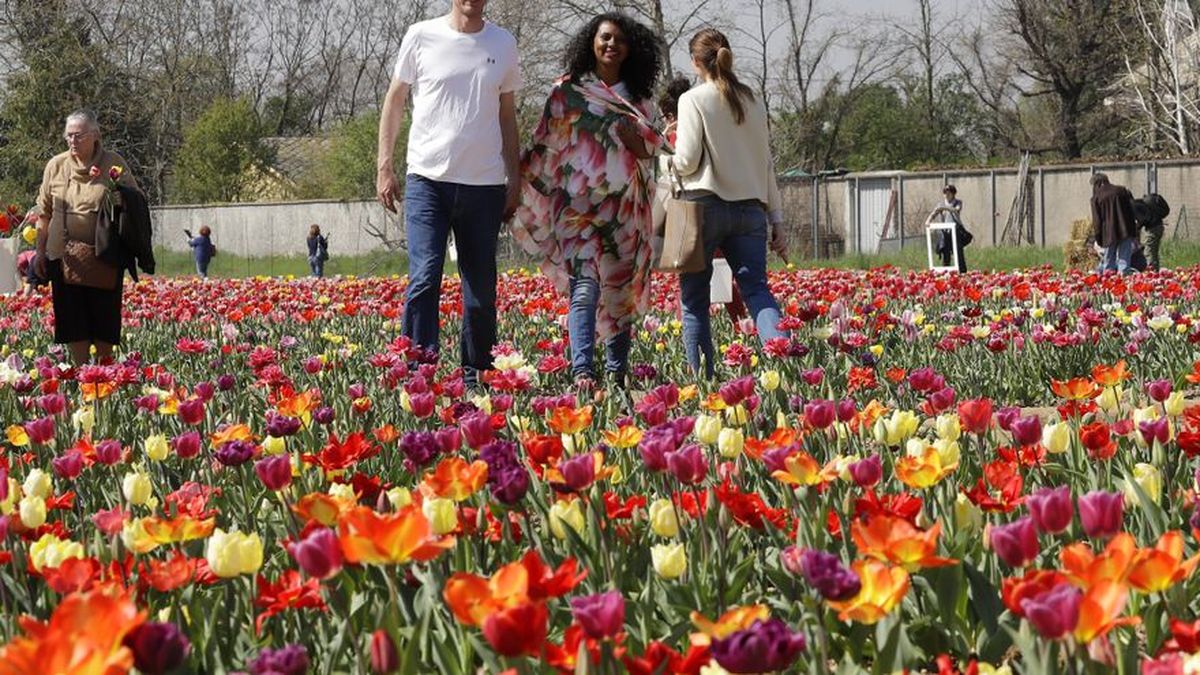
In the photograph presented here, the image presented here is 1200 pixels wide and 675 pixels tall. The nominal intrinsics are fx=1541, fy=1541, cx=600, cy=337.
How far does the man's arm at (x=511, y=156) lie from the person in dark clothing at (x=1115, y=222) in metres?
10.9

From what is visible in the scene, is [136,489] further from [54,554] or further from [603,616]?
[603,616]

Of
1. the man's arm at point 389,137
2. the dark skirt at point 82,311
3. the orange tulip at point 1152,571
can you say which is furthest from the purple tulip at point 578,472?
the dark skirt at point 82,311

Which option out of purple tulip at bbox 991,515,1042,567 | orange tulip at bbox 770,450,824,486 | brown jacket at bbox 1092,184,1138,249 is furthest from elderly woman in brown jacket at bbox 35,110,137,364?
brown jacket at bbox 1092,184,1138,249

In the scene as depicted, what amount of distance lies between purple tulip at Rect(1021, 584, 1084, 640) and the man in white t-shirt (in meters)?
4.52

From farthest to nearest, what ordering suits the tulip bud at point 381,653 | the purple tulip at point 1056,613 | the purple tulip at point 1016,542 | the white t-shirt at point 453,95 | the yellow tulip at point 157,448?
1. the white t-shirt at point 453,95
2. the yellow tulip at point 157,448
3. the purple tulip at point 1016,542
4. the tulip bud at point 381,653
5. the purple tulip at point 1056,613

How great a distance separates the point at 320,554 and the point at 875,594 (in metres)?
0.62

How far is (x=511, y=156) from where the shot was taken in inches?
242

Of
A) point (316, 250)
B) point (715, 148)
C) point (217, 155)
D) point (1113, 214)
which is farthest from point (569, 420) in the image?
point (217, 155)

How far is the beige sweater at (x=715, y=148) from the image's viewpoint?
20.3 ft

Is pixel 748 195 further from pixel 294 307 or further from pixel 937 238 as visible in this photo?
pixel 937 238

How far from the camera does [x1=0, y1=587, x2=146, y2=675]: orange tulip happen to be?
4.16 feet

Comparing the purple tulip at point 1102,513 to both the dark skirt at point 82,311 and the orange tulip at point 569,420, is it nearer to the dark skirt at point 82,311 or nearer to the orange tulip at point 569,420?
the orange tulip at point 569,420

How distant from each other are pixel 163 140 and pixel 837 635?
5544cm

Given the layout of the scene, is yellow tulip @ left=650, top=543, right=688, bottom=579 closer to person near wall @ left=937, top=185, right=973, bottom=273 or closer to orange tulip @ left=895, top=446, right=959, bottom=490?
orange tulip @ left=895, top=446, right=959, bottom=490
